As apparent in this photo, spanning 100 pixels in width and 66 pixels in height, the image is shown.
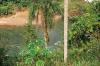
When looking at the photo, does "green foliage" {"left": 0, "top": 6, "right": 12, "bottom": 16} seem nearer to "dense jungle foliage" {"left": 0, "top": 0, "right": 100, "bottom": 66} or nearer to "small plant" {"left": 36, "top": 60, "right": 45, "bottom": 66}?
"dense jungle foliage" {"left": 0, "top": 0, "right": 100, "bottom": 66}

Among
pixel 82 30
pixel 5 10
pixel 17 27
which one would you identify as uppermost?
pixel 82 30

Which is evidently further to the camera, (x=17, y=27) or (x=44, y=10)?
(x=17, y=27)

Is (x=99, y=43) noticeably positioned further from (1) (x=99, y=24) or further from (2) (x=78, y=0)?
(2) (x=78, y=0)

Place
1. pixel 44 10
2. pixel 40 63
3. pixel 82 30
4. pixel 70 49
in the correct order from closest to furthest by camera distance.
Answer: pixel 40 63 → pixel 70 49 → pixel 82 30 → pixel 44 10

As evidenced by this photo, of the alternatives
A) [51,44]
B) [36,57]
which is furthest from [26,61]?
[51,44]

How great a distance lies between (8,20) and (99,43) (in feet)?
57.3

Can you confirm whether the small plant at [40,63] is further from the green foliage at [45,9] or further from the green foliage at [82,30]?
the green foliage at [45,9]

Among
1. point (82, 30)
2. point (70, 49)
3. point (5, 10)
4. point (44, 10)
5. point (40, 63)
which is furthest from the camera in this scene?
point (5, 10)

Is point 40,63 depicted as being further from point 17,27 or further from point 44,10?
point 17,27

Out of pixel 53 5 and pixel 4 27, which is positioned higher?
pixel 53 5

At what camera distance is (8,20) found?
35.0 metres

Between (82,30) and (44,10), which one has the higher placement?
(44,10)

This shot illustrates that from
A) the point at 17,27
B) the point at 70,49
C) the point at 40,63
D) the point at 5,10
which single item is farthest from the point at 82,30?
the point at 5,10

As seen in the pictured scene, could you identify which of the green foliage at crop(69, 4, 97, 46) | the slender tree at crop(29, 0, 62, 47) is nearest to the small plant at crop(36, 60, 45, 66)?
the green foliage at crop(69, 4, 97, 46)
